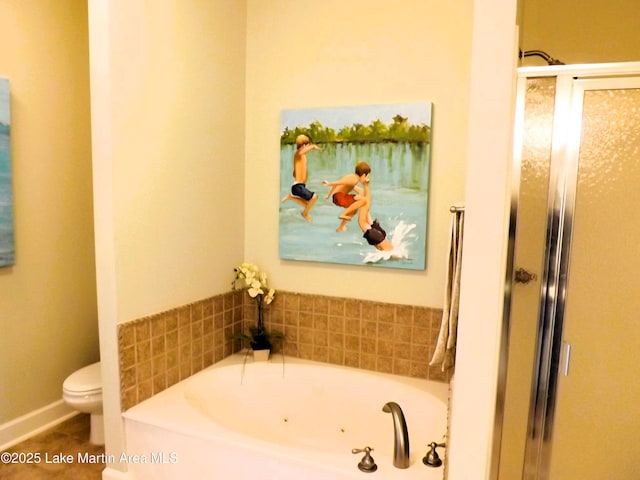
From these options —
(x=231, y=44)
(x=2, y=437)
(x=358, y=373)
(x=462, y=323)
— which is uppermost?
(x=231, y=44)

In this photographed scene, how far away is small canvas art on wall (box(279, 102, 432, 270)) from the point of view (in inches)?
92.0

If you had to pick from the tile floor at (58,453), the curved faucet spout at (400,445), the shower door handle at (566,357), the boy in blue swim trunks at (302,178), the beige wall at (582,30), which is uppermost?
the beige wall at (582,30)

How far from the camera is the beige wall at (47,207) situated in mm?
2412

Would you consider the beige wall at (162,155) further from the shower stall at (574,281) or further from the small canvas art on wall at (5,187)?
the shower stall at (574,281)

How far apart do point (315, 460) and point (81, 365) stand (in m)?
2.01

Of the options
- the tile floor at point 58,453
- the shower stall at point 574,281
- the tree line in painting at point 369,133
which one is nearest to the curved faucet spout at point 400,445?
the shower stall at point 574,281

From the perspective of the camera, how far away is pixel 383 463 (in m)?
1.64

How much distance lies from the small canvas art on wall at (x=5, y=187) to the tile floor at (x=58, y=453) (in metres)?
1.03

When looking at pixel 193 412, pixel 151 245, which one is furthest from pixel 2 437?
pixel 151 245

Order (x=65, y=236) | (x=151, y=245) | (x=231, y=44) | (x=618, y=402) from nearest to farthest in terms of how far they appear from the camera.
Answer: (x=618, y=402) → (x=151, y=245) → (x=231, y=44) → (x=65, y=236)

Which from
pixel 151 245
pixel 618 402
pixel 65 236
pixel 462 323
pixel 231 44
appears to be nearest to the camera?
pixel 462 323

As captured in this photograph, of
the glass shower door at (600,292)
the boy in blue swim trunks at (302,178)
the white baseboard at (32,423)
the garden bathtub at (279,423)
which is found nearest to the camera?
the garden bathtub at (279,423)

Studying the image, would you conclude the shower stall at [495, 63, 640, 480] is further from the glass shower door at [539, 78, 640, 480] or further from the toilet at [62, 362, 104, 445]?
the toilet at [62, 362, 104, 445]

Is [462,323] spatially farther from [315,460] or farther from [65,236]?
[65,236]
